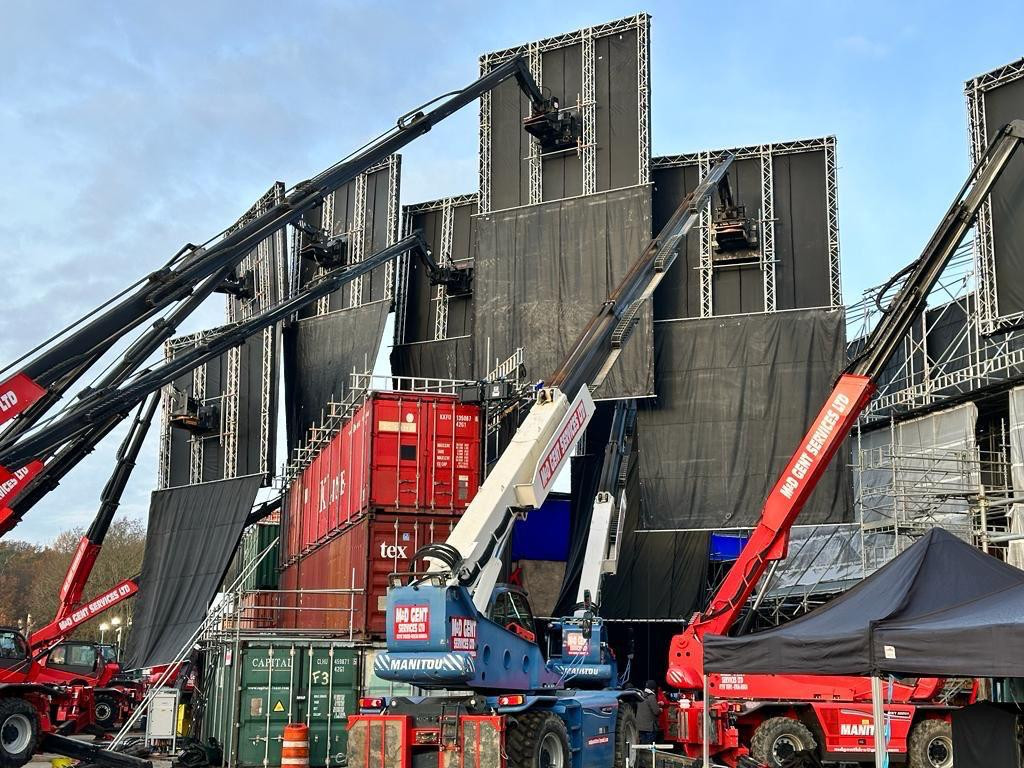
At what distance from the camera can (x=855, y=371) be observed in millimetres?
21641

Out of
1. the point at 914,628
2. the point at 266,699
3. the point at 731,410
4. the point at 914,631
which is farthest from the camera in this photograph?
the point at 731,410

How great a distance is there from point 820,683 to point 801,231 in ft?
69.5

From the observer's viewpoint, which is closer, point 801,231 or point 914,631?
point 914,631

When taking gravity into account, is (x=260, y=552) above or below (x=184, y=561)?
above

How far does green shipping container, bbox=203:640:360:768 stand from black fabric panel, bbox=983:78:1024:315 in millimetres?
17661

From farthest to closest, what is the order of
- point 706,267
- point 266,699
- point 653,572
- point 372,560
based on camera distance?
point 706,267 → point 653,572 → point 372,560 → point 266,699

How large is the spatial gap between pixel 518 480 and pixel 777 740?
607cm

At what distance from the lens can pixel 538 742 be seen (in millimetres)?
15438

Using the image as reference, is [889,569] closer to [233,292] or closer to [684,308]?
[684,308]

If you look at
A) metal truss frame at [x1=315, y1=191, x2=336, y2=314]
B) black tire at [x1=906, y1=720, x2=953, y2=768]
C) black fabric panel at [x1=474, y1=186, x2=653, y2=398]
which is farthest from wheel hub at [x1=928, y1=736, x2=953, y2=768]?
metal truss frame at [x1=315, y1=191, x2=336, y2=314]

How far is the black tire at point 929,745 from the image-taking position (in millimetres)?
17688

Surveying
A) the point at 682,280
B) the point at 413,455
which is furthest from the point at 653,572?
the point at 413,455

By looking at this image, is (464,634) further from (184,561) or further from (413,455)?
(184,561)

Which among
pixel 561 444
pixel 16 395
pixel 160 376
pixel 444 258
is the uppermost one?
pixel 444 258
